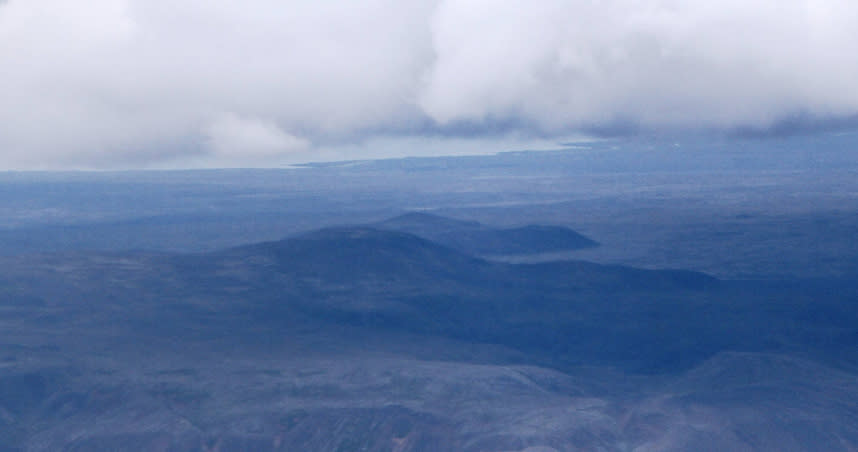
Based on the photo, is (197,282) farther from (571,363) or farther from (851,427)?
(851,427)

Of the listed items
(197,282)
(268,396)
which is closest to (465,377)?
(268,396)

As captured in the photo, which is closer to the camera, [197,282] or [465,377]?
[465,377]

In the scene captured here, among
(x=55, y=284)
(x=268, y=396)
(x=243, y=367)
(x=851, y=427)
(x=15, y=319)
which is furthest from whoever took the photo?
(x=55, y=284)

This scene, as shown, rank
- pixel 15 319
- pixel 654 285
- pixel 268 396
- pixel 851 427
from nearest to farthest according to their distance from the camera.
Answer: pixel 851 427, pixel 268 396, pixel 15 319, pixel 654 285

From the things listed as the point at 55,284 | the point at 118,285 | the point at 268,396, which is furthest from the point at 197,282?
the point at 268,396

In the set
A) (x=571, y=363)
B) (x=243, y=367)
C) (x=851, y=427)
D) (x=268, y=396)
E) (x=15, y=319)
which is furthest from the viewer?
(x=15, y=319)

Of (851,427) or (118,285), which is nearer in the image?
(851,427)

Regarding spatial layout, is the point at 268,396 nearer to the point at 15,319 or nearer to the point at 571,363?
the point at 571,363
